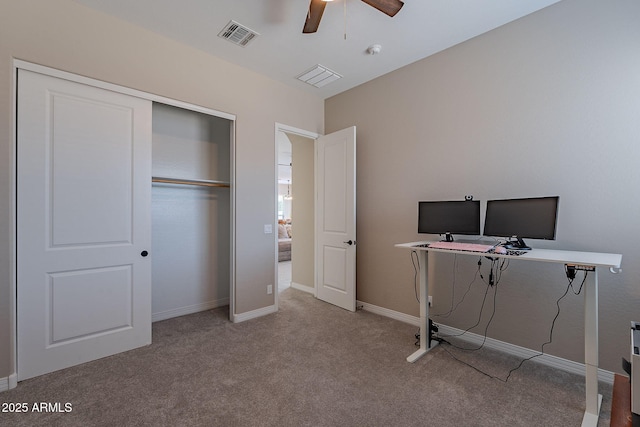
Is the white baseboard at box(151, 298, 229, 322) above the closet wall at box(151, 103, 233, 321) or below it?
below

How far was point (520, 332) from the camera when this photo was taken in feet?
8.30

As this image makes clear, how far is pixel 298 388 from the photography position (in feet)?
6.79

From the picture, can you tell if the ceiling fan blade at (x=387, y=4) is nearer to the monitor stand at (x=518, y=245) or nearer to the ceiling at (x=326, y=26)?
the ceiling at (x=326, y=26)

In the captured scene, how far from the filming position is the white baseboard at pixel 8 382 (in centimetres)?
201

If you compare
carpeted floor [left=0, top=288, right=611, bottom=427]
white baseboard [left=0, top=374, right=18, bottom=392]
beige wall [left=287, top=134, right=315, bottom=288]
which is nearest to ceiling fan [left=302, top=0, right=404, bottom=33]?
beige wall [left=287, top=134, right=315, bottom=288]

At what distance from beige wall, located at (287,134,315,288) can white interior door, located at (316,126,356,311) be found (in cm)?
40

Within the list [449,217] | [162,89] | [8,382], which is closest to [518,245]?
[449,217]

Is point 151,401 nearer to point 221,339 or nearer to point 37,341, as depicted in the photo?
point 221,339

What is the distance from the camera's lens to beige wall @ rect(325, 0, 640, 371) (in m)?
2.10

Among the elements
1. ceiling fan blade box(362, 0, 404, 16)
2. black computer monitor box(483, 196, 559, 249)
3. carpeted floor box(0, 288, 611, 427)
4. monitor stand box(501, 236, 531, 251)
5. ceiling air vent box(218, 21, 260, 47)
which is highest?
ceiling air vent box(218, 21, 260, 47)

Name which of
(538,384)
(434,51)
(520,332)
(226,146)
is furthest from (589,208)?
(226,146)

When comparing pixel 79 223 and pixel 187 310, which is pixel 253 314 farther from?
pixel 79 223

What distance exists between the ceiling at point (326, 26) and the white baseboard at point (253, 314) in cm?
302

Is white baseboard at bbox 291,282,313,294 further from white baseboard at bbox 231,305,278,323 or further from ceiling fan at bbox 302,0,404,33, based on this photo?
ceiling fan at bbox 302,0,404,33
